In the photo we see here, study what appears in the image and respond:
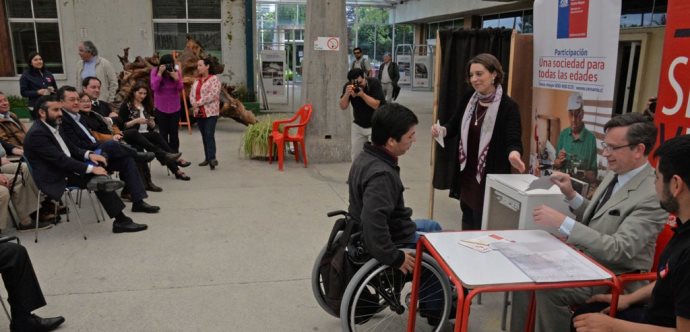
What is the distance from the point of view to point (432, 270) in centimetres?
258

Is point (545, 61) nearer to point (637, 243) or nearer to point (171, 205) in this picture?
point (637, 243)

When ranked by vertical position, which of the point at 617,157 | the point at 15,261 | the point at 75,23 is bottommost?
the point at 15,261

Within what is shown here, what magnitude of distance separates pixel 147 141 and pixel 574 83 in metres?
4.51

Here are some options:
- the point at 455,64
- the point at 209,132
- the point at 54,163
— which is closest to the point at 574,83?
the point at 455,64

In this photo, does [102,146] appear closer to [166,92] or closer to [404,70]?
[166,92]

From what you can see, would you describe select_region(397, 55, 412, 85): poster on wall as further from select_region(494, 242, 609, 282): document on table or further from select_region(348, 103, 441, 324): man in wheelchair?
select_region(494, 242, 609, 282): document on table

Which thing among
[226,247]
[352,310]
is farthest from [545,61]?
[226,247]

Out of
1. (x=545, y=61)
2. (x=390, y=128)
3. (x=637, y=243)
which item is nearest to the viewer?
(x=637, y=243)

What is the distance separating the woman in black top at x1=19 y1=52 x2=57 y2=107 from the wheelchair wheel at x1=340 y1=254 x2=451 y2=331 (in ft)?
20.3

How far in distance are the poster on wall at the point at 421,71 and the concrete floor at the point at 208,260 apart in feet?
45.5

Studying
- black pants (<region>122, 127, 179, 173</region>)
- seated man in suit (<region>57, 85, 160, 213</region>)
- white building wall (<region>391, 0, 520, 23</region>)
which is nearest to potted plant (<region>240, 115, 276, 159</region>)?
black pants (<region>122, 127, 179, 173</region>)

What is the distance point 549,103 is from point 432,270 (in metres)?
1.82

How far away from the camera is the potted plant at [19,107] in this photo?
1086cm

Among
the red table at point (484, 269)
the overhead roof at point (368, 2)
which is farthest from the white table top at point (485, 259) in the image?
the overhead roof at point (368, 2)
